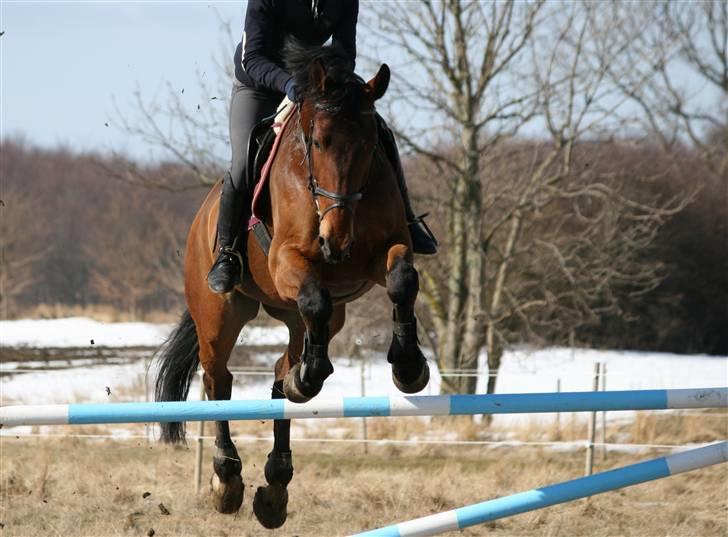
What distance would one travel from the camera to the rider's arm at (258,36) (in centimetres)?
477

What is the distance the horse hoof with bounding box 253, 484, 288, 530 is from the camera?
5.38 meters

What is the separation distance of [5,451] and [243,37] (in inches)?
227

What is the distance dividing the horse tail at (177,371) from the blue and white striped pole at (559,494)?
2.82m

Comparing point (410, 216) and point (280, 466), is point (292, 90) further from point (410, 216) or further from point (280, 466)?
point (280, 466)

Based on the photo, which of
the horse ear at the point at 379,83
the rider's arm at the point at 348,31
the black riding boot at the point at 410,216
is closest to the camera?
the horse ear at the point at 379,83

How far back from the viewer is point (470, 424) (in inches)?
443

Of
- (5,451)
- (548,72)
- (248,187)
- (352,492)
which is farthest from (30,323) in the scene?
(248,187)

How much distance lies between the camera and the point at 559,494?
371cm

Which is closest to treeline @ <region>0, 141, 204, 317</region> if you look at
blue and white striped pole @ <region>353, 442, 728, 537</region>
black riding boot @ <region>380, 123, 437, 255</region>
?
black riding boot @ <region>380, 123, 437, 255</region>

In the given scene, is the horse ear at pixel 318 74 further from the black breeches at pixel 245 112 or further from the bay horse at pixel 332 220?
the black breeches at pixel 245 112

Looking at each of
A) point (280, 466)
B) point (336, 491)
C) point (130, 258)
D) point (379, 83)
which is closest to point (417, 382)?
point (379, 83)

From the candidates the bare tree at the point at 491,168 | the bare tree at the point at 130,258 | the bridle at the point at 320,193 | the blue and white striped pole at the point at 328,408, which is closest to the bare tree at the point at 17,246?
the bare tree at the point at 130,258

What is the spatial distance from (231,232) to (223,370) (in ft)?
3.52

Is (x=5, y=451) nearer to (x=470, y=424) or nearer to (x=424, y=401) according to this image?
(x=470, y=424)
